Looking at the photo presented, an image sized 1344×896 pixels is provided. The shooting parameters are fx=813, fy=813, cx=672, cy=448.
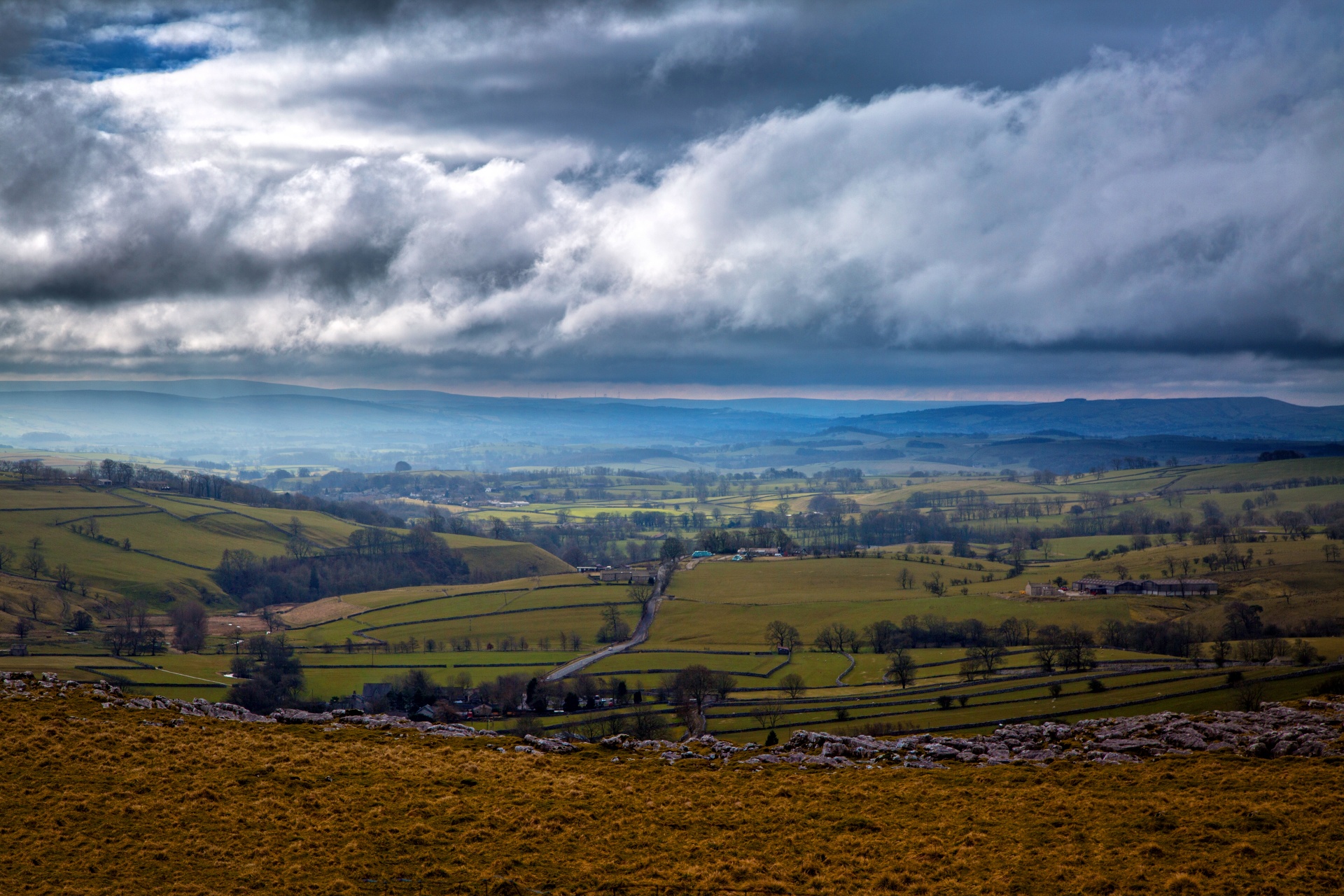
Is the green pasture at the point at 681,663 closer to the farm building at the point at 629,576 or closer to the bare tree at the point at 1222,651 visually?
the bare tree at the point at 1222,651

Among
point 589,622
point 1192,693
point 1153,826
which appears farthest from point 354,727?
point 589,622

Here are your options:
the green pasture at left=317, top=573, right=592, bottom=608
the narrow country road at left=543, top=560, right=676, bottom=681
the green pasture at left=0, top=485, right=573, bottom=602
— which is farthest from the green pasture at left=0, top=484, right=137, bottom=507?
the narrow country road at left=543, top=560, right=676, bottom=681

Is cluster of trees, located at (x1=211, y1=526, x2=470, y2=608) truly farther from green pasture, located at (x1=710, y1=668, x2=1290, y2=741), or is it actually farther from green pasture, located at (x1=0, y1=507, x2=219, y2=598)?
green pasture, located at (x1=710, y1=668, x2=1290, y2=741)

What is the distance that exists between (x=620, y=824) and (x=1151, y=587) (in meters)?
116

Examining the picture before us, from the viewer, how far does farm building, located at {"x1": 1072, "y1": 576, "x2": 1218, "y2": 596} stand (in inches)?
4301

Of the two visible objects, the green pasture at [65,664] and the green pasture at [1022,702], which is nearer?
the green pasture at [1022,702]

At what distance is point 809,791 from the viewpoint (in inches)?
900

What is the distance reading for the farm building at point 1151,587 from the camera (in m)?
109

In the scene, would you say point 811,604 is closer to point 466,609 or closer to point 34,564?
point 466,609

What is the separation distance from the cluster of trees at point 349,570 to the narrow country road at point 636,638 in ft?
152

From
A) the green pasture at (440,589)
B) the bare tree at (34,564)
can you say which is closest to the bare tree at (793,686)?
the green pasture at (440,589)

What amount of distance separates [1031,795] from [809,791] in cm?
597

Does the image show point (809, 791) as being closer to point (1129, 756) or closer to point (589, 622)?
point (1129, 756)

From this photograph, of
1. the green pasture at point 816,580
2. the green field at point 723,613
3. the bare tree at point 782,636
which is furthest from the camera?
the green pasture at point 816,580
